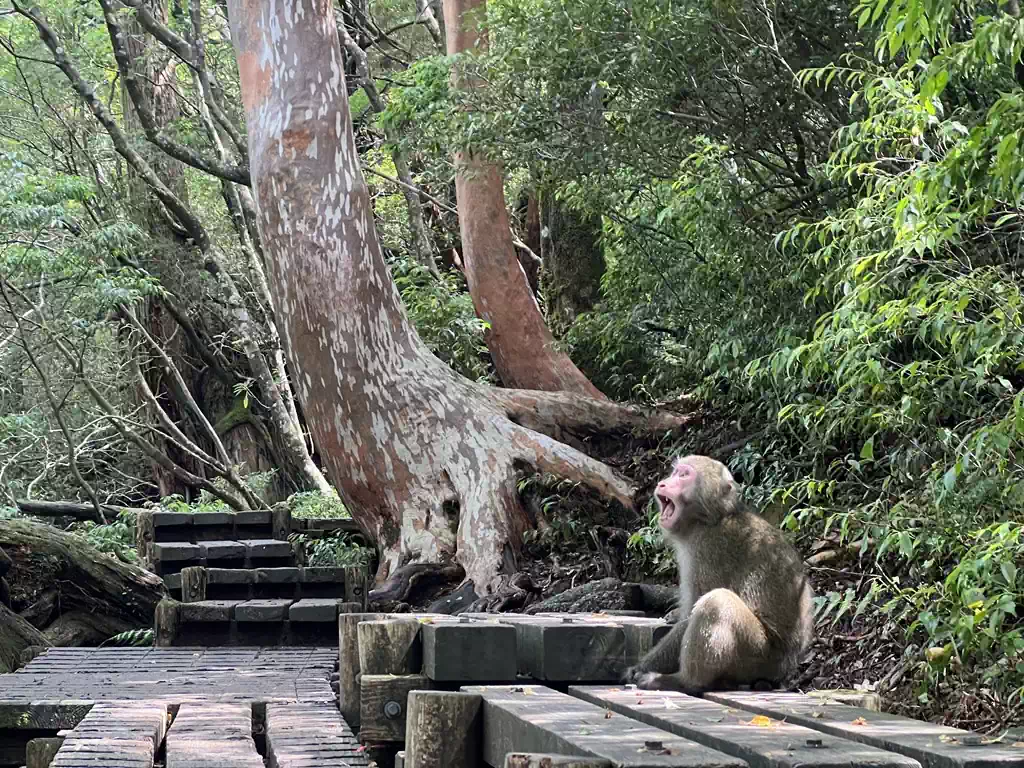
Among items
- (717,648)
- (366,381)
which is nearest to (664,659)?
(717,648)

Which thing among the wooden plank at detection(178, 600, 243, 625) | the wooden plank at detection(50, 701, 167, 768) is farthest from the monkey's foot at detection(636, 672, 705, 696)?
the wooden plank at detection(178, 600, 243, 625)

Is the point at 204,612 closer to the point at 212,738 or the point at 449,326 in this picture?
the point at 212,738

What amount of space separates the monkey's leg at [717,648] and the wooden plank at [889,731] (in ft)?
2.75

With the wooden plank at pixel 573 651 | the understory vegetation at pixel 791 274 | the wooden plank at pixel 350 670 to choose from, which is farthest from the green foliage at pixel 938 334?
the wooden plank at pixel 350 670

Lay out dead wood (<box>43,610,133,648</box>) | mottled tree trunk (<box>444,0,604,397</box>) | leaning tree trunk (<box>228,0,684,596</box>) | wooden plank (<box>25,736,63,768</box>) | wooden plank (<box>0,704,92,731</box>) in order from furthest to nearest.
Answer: mottled tree trunk (<box>444,0,604,397</box>) < leaning tree trunk (<box>228,0,684,596</box>) < dead wood (<box>43,610,133,648</box>) < wooden plank (<box>0,704,92,731</box>) < wooden plank (<box>25,736,63,768</box>)

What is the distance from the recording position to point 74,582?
975 centimetres

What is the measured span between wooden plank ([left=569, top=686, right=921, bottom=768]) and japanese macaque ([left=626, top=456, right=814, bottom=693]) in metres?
0.81

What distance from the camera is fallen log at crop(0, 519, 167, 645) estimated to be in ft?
31.5

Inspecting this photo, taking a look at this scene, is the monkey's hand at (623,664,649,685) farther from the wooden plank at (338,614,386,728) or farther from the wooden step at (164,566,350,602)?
the wooden step at (164,566,350,602)

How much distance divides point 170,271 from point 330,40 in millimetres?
7185

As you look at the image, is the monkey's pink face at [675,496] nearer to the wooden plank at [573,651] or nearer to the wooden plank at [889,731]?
the wooden plank at [573,651]

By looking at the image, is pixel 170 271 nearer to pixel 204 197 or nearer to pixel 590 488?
pixel 204 197

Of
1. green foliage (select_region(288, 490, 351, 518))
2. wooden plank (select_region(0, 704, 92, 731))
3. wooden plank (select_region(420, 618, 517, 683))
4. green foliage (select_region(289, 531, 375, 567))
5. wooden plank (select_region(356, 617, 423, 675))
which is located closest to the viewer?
wooden plank (select_region(420, 618, 517, 683))

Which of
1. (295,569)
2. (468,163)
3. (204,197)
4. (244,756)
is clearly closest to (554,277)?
(468,163)
